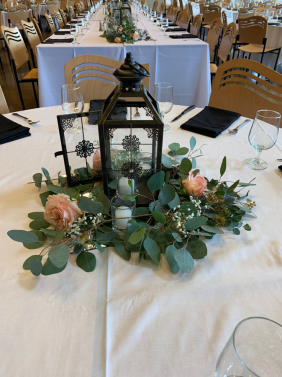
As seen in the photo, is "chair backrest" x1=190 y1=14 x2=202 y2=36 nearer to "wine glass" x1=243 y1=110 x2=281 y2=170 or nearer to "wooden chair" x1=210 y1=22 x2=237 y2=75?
"wooden chair" x1=210 y1=22 x2=237 y2=75

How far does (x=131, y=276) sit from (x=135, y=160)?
0.26m

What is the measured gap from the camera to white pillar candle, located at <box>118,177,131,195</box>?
2.14ft

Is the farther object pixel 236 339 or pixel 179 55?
pixel 179 55

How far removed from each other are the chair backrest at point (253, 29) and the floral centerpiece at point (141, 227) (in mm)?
3671

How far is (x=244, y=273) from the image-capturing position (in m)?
0.56

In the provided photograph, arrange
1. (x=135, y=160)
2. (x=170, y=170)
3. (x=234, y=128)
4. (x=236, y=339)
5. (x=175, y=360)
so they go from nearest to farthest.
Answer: (x=236, y=339)
(x=175, y=360)
(x=135, y=160)
(x=170, y=170)
(x=234, y=128)

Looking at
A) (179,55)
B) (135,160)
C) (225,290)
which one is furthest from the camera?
(179,55)

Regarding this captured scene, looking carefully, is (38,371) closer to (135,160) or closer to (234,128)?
(135,160)

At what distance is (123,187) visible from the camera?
0.66 m

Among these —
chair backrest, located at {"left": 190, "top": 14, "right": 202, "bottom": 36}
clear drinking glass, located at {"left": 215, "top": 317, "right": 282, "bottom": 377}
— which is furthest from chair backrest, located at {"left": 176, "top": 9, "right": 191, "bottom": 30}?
clear drinking glass, located at {"left": 215, "top": 317, "right": 282, "bottom": 377}

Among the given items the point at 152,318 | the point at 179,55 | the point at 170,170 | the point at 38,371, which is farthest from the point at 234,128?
the point at 179,55

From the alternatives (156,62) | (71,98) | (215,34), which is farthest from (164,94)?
(215,34)

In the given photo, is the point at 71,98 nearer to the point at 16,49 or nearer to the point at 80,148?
the point at 80,148

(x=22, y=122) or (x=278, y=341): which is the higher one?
(x=278, y=341)
